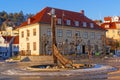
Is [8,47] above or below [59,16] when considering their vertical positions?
below

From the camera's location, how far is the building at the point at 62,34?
227 feet

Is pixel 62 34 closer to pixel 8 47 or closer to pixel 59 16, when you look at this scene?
pixel 59 16

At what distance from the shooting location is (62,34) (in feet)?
243

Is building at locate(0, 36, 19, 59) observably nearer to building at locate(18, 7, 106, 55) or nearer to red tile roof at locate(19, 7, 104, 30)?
red tile roof at locate(19, 7, 104, 30)

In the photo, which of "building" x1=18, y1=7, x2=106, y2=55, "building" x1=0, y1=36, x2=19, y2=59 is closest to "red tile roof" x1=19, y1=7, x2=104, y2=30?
"building" x1=18, y1=7, x2=106, y2=55

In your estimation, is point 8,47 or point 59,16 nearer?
point 59,16

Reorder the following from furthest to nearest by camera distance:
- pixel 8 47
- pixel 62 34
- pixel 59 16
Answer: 1. pixel 8 47
2. pixel 59 16
3. pixel 62 34

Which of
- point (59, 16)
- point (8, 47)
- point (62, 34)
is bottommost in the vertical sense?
point (8, 47)

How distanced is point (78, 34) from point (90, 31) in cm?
492

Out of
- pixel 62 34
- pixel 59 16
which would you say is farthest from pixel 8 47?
pixel 62 34

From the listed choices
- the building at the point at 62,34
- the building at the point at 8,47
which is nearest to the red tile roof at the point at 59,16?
the building at the point at 62,34

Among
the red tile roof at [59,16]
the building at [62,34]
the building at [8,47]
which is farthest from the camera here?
the building at [8,47]

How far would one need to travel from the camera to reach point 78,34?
77625mm

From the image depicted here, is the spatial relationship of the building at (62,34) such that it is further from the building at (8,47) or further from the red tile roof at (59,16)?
the building at (8,47)
